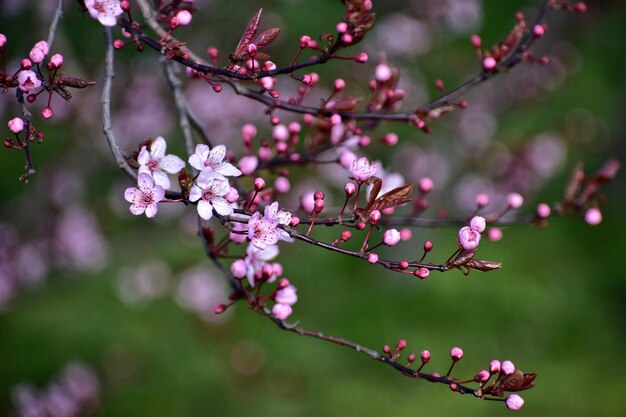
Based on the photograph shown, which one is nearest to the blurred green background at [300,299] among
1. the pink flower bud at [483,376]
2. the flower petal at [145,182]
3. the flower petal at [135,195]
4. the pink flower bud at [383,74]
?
the pink flower bud at [383,74]

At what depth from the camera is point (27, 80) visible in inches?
60.9

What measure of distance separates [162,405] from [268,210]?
366cm

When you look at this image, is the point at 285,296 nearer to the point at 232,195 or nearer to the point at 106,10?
the point at 232,195

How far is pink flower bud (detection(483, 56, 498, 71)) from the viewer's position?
208 centimetres

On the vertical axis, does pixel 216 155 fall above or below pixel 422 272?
above

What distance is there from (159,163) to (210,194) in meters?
0.22

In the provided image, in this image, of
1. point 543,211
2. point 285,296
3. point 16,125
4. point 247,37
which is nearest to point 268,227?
point 285,296

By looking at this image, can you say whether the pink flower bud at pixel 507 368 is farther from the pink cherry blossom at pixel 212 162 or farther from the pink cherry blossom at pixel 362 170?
the pink cherry blossom at pixel 212 162

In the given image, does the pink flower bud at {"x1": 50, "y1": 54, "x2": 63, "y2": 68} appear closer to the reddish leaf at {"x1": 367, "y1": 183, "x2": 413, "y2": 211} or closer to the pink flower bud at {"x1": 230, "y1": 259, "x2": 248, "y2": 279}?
the pink flower bud at {"x1": 230, "y1": 259, "x2": 248, "y2": 279}

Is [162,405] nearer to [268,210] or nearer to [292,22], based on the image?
[268,210]

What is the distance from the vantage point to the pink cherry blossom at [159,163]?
1599 millimetres

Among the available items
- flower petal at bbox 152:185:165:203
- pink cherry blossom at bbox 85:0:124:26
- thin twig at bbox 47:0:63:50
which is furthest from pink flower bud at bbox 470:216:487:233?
thin twig at bbox 47:0:63:50

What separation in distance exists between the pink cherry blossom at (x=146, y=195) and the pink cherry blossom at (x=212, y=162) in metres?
0.12

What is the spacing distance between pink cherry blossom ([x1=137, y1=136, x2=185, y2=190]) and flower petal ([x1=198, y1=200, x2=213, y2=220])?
0.49 ft
